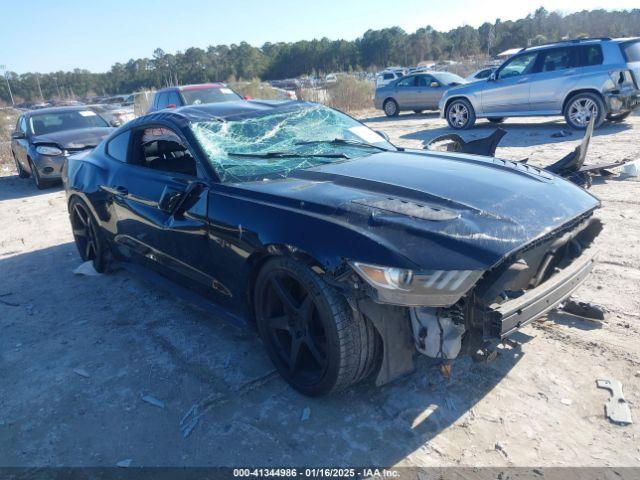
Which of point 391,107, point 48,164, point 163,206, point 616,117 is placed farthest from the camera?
point 391,107

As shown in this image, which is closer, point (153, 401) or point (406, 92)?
point (153, 401)

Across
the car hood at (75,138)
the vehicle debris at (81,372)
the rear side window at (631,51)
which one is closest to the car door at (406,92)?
the rear side window at (631,51)

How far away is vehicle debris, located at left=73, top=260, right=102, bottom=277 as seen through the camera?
526 centimetres

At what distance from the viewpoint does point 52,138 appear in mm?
10078

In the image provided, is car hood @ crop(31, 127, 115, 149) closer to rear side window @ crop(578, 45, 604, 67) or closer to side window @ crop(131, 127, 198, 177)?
side window @ crop(131, 127, 198, 177)

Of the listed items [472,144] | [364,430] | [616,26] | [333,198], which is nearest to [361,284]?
[333,198]

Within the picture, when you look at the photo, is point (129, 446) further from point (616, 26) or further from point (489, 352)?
point (616, 26)

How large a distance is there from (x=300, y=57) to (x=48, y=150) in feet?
212

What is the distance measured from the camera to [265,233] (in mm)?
2840

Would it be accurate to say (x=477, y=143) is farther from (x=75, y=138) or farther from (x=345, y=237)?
(x=75, y=138)

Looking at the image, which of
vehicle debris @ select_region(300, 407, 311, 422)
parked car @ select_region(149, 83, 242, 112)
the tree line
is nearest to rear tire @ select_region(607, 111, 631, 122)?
parked car @ select_region(149, 83, 242, 112)

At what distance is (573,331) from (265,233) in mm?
2113

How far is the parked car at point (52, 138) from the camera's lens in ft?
32.2

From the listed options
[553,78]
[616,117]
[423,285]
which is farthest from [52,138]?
[616,117]
